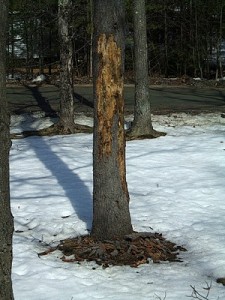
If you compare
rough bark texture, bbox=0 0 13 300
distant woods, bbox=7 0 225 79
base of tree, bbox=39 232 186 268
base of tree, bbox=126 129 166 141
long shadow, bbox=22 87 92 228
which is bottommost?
base of tree, bbox=39 232 186 268

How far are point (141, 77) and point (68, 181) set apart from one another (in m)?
3.98

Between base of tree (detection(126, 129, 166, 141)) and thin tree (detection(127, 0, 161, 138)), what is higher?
thin tree (detection(127, 0, 161, 138))

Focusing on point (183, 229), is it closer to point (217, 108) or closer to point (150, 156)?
point (150, 156)

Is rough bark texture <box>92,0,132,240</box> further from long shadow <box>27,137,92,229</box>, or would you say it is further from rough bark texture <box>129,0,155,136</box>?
rough bark texture <box>129,0,155,136</box>

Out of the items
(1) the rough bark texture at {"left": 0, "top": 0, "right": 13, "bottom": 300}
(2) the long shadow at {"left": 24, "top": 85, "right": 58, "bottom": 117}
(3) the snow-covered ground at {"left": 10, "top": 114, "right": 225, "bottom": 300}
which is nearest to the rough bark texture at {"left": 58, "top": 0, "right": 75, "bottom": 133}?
(3) the snow-covered ground at {"left": 10, "top": 114, "right": 225, "bottom": 300}

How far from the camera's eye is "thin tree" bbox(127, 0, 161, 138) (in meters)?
11.7

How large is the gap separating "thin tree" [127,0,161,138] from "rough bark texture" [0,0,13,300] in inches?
355

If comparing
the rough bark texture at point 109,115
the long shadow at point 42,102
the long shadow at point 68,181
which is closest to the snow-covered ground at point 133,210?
the long shadow at point 68,181

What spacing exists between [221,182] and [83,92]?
543 inches

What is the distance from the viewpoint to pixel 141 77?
1217 centimetres

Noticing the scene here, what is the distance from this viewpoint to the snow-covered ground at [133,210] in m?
5.10

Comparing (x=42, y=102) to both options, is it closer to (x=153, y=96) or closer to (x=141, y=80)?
(x=153, y=96)

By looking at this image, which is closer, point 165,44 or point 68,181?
point 68,181

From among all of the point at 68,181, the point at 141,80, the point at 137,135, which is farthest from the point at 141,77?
the point at 68,181
